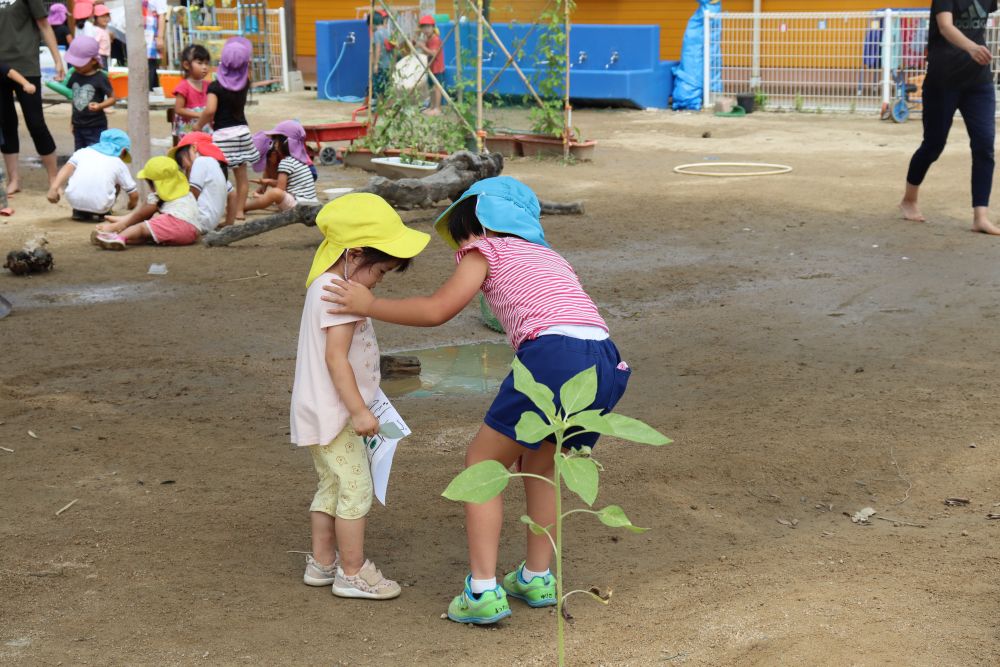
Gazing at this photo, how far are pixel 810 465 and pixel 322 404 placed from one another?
191 cm

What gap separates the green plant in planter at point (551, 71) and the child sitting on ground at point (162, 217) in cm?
531

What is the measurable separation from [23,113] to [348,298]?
27.0ft

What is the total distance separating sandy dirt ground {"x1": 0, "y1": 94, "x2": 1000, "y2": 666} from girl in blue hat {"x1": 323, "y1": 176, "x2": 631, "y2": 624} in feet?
0.48

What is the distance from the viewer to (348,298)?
10.4 ft

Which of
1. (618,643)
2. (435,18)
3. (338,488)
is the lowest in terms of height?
(618,643)

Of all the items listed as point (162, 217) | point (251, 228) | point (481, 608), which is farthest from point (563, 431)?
point (162, 217)

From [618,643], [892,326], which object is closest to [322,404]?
[618,643]

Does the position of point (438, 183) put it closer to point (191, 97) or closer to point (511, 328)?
point (191, 97)

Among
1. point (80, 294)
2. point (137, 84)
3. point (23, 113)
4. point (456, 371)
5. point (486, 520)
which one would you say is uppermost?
point (137, 84)

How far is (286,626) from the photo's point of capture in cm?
316

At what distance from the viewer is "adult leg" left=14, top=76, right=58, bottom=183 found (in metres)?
10.3

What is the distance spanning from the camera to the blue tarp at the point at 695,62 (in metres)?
18.3

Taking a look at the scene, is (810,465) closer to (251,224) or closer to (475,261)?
(475,261)

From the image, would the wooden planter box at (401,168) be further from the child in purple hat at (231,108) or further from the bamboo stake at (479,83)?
the child in purple hat at (231,108)
